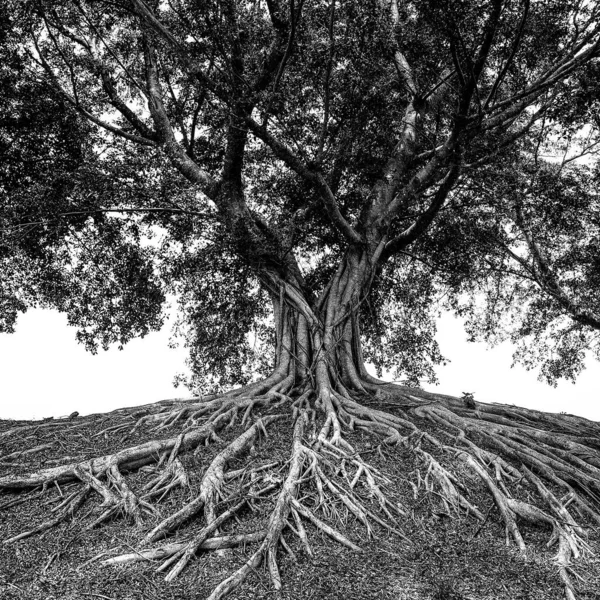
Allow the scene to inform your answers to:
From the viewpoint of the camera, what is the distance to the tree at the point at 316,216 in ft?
20.0

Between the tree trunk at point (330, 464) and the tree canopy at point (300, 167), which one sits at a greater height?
the tree canopy at point (300, 167)

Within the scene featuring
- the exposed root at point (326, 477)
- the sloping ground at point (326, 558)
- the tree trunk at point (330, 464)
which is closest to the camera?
the sloping ground at point (326, 558)

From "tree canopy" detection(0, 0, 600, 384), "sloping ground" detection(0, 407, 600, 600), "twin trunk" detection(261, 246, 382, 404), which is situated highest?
"tree canopy" detection(0, 0, 600, 384)

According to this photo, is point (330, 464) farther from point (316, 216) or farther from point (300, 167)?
point (316, 216)

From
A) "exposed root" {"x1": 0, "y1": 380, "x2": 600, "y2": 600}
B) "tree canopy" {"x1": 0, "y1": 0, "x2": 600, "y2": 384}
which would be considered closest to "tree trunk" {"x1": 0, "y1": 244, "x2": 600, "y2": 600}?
"exposed root" {"x1": 0, "y1": 380, "x2": 600, "y2": 600}

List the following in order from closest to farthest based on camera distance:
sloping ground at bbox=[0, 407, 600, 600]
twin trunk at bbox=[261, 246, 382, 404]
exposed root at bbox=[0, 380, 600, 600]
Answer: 1. sloping ground at bbox=[0, 407, 600, 600]
2. exposed root at bbox=[0, 380, 600, 600]
3. twin trunk at bbox=[261, 246, 382, 404]

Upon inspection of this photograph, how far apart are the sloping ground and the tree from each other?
153 millimetres

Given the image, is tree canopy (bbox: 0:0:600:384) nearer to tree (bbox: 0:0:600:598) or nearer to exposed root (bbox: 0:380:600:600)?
tree (bbox: 0:0:600:598)

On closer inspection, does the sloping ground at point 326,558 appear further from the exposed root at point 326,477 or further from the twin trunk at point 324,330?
the twin trunk at point 324,330

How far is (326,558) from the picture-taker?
4.43 metres

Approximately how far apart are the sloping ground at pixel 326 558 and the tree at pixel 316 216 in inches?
6.0

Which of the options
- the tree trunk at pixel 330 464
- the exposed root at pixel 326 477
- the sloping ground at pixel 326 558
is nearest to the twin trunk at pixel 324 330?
the tree trunk at pixel 330 464

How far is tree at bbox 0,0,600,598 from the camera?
6.11 metres

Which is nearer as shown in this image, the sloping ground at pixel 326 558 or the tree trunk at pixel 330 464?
the sloping ground at pixel 326 558
